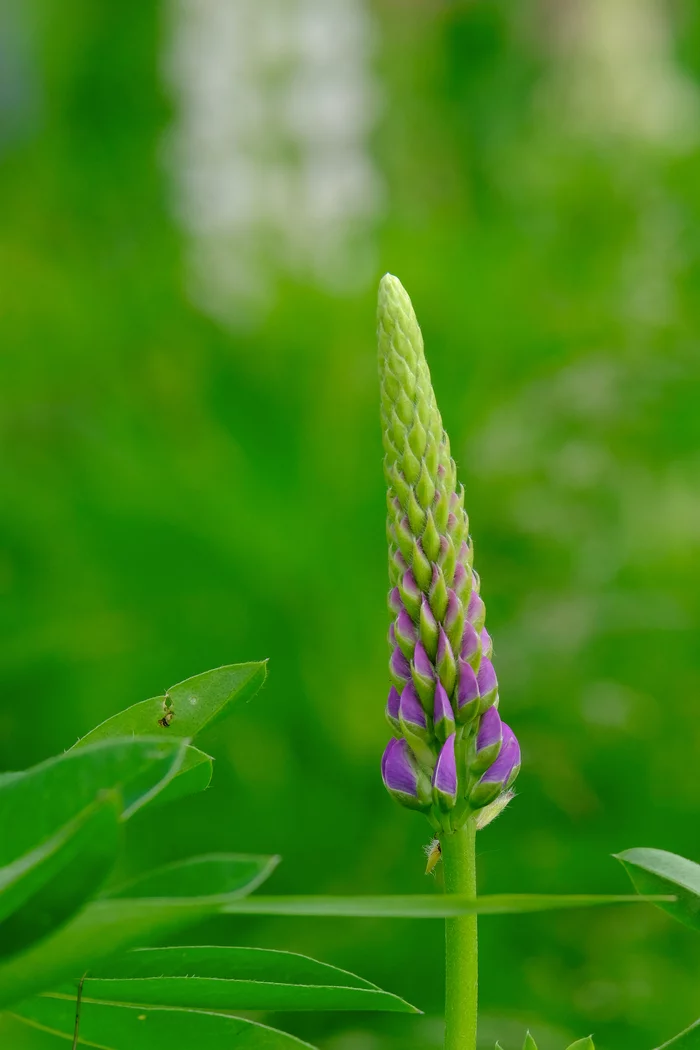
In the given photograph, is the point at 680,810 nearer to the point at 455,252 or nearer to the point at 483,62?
the point at 455,252

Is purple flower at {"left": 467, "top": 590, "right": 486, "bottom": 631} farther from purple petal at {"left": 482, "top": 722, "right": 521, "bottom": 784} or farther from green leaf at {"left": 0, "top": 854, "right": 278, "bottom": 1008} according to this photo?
green leaf at {"left": 0, "top": 854, "right": 278, "bottom": 1008}

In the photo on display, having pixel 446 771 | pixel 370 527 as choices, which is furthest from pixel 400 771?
pixel 370 527

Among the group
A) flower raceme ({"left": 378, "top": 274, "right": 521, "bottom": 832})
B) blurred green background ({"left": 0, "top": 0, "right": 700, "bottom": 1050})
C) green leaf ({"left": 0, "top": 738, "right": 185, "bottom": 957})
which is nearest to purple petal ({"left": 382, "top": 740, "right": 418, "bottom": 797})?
flower raceme ({"left": 378, "top": 274, "right": 521, "bottom": 832})

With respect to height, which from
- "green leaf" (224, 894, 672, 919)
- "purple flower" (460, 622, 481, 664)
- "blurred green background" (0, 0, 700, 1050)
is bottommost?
"green leaf" (224, 894, 672, 919)

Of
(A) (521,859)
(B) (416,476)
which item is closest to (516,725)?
(A) (521,859)

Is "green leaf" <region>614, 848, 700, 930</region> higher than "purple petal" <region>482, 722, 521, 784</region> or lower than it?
lower

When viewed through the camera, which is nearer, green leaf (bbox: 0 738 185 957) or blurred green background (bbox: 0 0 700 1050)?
green leaf (bbox: 0 738 185 957)
